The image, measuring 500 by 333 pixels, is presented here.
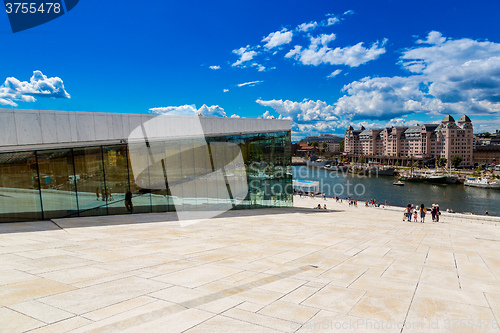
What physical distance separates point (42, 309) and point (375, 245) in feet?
33.0

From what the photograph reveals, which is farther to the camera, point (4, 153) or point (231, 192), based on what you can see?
point (231, 192)

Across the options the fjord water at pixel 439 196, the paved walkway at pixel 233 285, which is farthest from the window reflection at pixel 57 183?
the fjord water at pixel 439 196

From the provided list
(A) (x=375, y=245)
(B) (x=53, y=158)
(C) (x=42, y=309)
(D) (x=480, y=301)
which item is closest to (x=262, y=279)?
(C) (x=42, y=309)

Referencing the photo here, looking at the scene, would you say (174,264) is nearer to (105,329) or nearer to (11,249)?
(105,329)

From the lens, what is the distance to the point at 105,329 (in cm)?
383

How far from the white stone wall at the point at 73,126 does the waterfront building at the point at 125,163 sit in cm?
3

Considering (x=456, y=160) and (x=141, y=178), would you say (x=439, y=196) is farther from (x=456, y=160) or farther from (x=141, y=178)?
(x=456, y=160)

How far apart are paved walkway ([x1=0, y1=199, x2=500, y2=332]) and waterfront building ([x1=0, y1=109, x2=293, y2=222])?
4.08 m

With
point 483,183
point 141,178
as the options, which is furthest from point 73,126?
point 483,183

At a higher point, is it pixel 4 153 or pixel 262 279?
pixel 4 153

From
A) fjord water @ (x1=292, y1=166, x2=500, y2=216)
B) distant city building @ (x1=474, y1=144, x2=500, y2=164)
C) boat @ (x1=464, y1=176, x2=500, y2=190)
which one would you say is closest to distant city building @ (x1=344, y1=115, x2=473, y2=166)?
distant city building @ (x1=474, y1=144, x2=500, y2=164)

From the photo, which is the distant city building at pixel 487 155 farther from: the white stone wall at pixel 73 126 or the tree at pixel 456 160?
the white stone wall at pixel 73 126

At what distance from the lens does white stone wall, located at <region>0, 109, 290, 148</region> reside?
12.0m

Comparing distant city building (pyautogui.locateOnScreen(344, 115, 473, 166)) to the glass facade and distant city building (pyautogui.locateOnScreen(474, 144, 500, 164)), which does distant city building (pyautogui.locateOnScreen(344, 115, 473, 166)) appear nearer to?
distant city building (pyautogui.locateOnScreen(474, 144, 500, 164))
